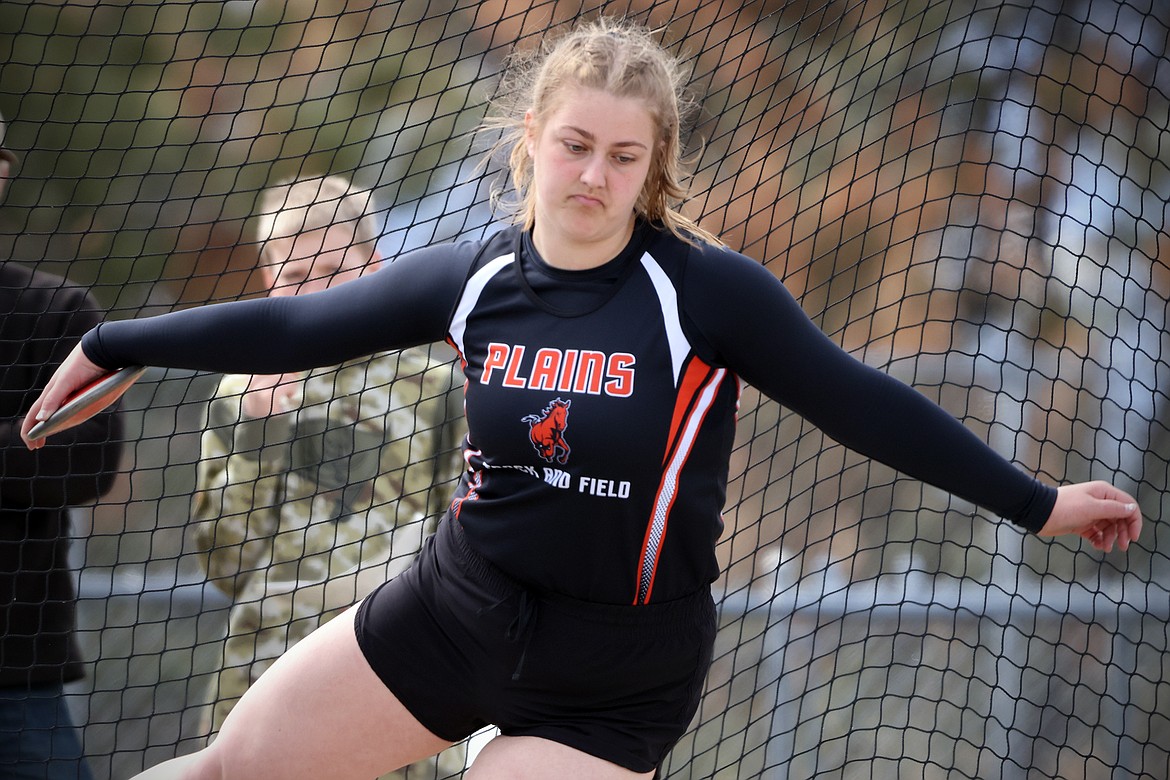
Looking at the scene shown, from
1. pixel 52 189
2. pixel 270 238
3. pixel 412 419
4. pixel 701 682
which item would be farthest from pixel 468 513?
pixel 52 189

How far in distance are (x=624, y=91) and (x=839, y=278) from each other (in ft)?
11.4

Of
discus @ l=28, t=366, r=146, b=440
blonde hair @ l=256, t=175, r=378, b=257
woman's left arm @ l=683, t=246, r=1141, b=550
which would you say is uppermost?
woman's left arm @ l=683, t=246, r=1141, b=550

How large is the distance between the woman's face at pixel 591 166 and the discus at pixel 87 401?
675 mm

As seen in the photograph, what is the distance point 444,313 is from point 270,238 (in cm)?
110

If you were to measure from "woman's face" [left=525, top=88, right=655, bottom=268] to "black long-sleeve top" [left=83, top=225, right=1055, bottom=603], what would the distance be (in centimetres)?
5

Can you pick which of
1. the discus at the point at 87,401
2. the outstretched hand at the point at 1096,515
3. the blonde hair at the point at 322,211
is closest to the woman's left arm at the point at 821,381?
the outstretched hand at the point at 1096,515

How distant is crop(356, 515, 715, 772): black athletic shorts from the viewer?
1.51 meters

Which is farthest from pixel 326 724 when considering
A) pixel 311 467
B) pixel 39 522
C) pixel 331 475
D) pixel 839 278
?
pixel 839 278

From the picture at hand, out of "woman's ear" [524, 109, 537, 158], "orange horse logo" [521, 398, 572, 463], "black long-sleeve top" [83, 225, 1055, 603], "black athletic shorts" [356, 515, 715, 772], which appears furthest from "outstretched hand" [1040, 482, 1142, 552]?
"woman's ear" [524, 109, 537, 158]

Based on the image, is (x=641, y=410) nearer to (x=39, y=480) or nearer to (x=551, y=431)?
(x=551, y=431)

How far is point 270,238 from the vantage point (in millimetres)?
2564

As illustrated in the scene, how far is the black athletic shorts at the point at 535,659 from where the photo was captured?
1.51 m

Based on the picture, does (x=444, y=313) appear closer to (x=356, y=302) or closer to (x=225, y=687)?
(x=356, y=302)

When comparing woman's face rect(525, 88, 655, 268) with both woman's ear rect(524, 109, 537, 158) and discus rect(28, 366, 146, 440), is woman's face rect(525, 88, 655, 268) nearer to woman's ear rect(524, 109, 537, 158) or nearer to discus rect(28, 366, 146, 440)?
woman's ear rect(524, 109, 537, 158)
